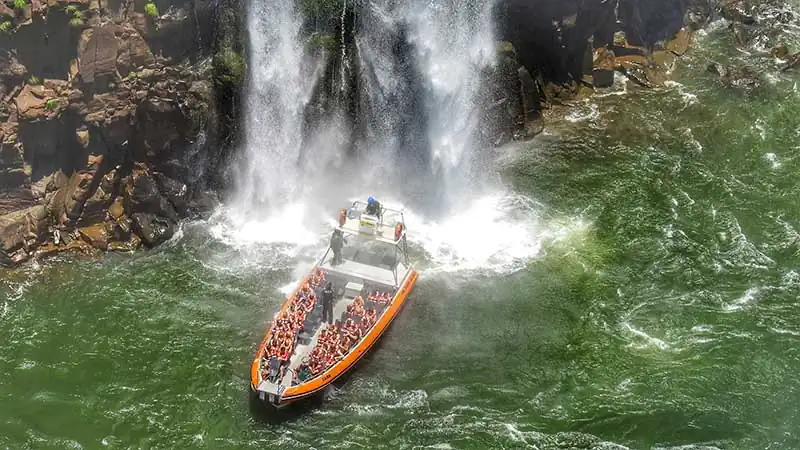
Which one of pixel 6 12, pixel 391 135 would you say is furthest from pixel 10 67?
pixel 391 135

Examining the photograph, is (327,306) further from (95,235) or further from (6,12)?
(6,12)

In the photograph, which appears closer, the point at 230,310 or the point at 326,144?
the point at 230,310

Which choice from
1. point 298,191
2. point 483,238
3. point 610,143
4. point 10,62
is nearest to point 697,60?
point 610,143

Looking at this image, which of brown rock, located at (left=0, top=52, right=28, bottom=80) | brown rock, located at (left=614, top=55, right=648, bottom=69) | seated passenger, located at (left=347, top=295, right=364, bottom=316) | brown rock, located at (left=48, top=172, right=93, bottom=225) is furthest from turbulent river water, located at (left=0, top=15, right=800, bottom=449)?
brown rock, located at (left=614, top=55, right=648, bottom=69)

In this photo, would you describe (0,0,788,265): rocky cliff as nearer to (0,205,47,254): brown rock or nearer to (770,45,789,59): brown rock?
(0,205,47,254): brown rock

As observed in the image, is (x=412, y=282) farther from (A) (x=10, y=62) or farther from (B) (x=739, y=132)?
(B) (x=739, y=132)

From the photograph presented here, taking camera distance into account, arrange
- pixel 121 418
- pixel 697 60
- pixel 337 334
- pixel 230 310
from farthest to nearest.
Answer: pixel 697 60
pixel 230 310
pixel 337 334
pixel 121 418
